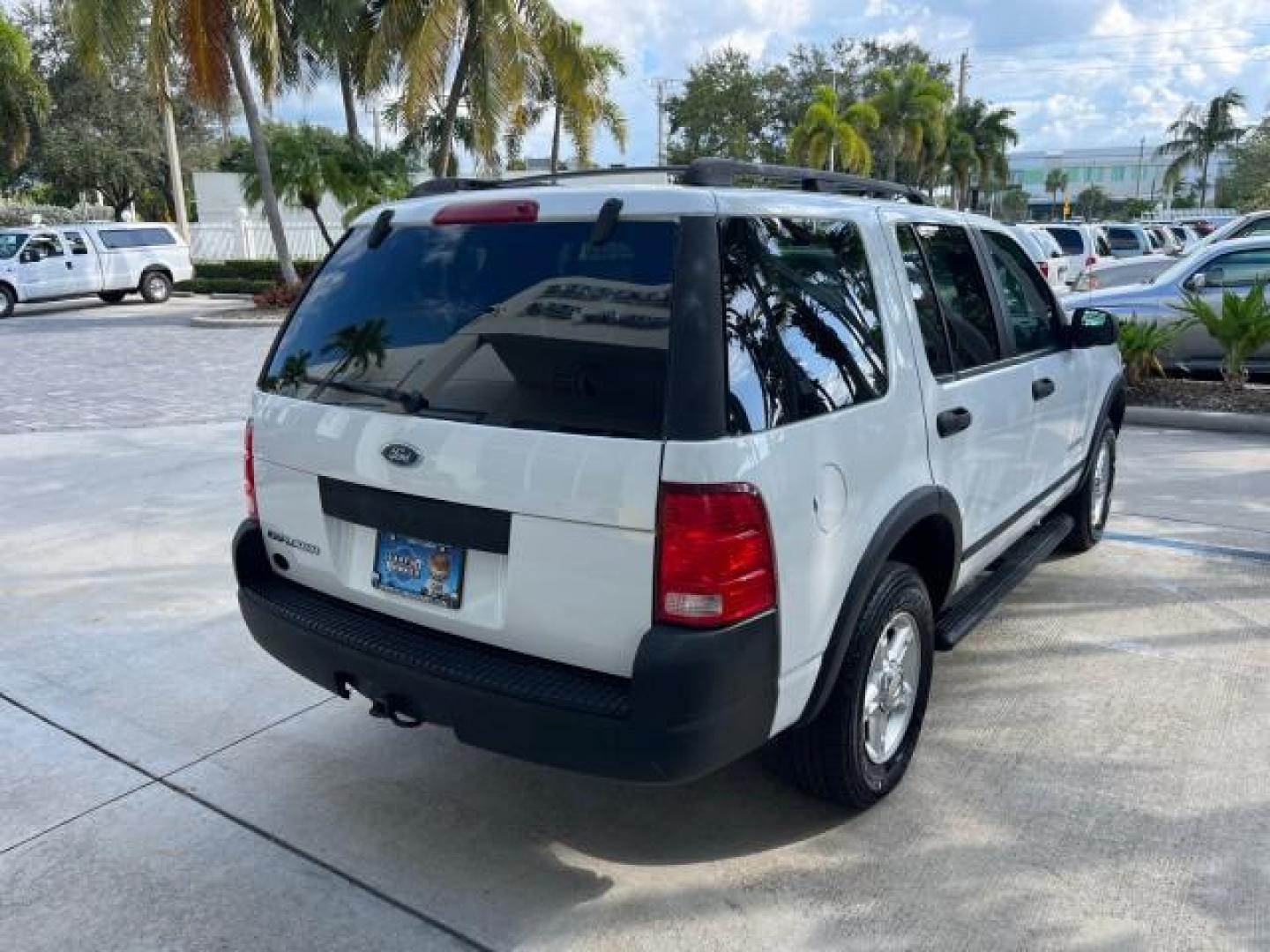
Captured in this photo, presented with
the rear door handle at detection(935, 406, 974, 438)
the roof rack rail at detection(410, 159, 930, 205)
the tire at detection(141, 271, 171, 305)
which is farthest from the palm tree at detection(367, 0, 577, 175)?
the rear door handle at detection(935, 406, 974, 438)

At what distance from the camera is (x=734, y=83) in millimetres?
53000

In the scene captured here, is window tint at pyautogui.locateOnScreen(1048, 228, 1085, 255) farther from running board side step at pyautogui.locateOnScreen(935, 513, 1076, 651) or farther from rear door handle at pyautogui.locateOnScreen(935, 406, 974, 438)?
rear door handle at pyautogui.locateOnScreen(935, 406, 974, 438)

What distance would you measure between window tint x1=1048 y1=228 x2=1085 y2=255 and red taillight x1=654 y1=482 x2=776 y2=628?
64.3 ft

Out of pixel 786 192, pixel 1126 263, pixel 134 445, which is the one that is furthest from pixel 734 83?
pixel 786 192

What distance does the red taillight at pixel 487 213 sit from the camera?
270 centimetres

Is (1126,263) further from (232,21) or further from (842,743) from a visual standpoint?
(232,21)

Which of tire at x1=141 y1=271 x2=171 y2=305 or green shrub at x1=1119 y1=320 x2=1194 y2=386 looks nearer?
green shrub at x1=1119 y1=320 x2=1194 y2=386

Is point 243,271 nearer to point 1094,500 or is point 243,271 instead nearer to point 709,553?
point 1094,500

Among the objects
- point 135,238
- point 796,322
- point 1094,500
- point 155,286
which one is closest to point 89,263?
point 135,238

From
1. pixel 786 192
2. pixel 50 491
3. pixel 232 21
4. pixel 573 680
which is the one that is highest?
pixel 232 21

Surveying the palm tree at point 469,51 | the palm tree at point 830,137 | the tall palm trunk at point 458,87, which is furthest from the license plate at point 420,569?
the palm tree at point 830,137

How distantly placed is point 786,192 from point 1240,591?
3433 millimetres

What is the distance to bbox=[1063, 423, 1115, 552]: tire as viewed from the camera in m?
5.15

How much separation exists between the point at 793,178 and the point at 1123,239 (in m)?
23.7
